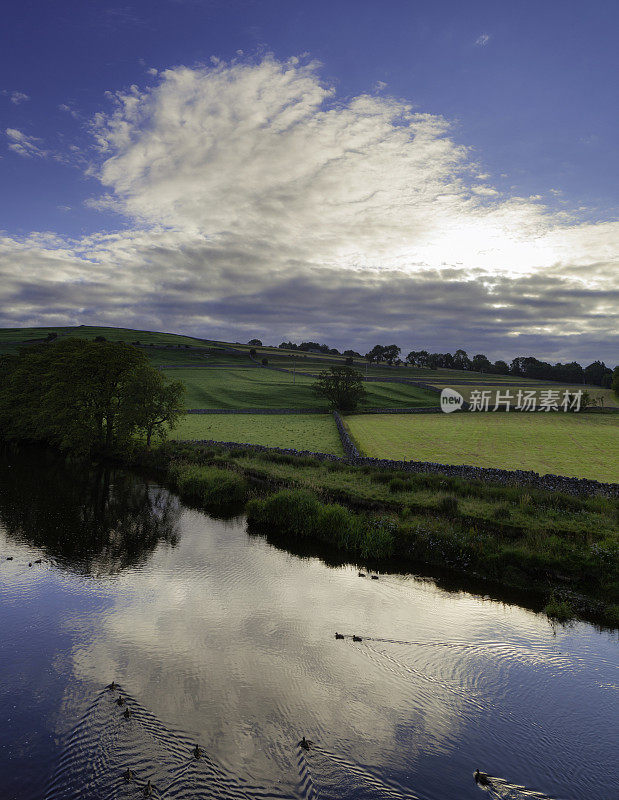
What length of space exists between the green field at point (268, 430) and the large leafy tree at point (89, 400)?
278 inches

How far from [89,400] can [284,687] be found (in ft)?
127

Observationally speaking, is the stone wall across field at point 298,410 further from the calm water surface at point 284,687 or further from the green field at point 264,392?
the calm water surface at point 284,687

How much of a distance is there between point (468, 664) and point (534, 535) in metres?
9.46

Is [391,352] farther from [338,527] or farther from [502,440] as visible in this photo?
[338,527]

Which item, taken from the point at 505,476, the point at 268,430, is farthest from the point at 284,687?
the point at 268,430

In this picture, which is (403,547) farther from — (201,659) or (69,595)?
(69,595)

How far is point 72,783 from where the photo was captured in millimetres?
9102

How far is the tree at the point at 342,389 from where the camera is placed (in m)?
78.9

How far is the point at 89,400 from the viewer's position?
4341cm

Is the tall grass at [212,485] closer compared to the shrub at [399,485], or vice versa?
the shrub at [399,485]

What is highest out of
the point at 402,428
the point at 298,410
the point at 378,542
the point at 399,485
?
the point at 402,428

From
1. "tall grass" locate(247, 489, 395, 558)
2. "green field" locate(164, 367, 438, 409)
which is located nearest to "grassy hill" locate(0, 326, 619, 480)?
"green field" locate(164, 367, 438, 409)

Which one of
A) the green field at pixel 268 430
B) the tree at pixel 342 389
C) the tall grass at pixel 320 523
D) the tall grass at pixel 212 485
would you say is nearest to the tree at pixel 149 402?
the green field at pixel 268 430

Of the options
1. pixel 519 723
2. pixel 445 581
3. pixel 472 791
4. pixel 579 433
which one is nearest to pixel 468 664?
pixel 519 723
